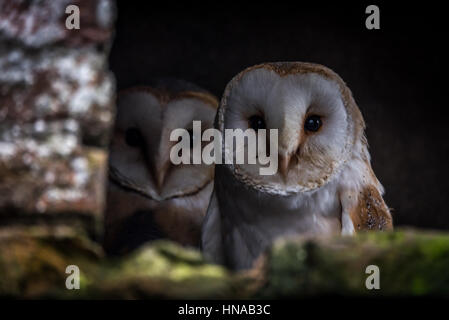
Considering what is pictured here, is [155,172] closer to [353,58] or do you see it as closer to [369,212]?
[369,212]

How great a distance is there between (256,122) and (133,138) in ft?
2.71

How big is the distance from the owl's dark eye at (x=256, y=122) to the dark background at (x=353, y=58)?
857mm

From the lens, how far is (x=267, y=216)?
2.47 m

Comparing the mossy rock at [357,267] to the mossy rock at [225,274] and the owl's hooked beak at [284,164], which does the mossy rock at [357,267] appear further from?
the owl's hooked beak at [284,164]

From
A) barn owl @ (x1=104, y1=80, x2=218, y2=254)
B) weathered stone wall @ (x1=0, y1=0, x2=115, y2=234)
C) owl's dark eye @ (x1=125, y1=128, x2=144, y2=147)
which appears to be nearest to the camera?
weathered stone wall @ (x1=0, y1=0, x2=115, y2=234)

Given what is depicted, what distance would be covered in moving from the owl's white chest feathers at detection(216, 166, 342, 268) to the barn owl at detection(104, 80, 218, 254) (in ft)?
1.35

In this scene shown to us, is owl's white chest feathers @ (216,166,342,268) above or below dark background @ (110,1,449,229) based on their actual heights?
below

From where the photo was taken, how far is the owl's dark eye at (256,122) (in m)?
2.46

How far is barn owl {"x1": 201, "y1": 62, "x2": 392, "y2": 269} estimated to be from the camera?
2.39 meters

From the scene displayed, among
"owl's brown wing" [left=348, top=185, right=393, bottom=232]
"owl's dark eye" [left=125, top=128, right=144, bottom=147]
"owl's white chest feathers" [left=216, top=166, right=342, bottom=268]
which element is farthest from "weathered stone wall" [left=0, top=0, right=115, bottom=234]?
"owl's dark eye" [left=125, top=128, right=144, bottom=147]

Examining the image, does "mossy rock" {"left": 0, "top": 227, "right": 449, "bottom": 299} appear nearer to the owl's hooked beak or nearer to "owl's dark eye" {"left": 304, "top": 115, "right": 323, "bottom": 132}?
the owl's hooked beak

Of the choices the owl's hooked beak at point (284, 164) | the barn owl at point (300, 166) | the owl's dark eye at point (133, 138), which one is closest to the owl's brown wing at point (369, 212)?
the barn owl at point (300, 166)

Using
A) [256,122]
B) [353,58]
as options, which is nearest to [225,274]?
[256,122]

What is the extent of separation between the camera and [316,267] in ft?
4.37
